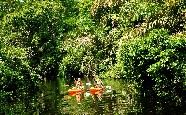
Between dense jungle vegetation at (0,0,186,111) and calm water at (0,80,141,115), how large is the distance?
1001mm

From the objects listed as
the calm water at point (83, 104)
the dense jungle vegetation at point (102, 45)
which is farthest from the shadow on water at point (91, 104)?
the dense jungle vegetation at point (102, 45)

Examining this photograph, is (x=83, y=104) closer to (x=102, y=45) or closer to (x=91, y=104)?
(x=91, y=104)

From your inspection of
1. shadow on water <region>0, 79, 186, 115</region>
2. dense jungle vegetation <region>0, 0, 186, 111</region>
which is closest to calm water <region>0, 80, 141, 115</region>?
shadow on water <region>0, 79, 186, 115</region>

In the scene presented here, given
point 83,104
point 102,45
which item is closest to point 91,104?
point 83,104

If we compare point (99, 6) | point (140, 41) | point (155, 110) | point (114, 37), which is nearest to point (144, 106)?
point (155, 110)

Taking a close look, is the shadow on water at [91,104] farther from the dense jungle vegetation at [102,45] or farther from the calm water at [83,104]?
the dense jungle vegetation at [102,45]

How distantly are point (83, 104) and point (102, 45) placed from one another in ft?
54.2

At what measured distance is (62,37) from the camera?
2462 inches

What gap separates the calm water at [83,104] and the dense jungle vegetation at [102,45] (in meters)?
1.00

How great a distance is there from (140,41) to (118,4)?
56.1 feet

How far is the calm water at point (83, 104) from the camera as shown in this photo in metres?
27.3

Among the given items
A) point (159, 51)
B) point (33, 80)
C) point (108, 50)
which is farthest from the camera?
point (108, 50)

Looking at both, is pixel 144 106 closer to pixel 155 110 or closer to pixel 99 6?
pixel 155 110

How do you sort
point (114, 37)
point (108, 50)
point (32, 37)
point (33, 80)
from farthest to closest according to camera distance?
point (32, 37), point (108, 50), point (114, 37), point (33, 80)
